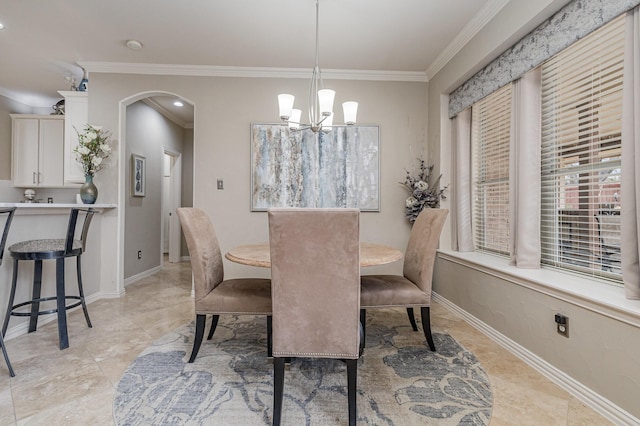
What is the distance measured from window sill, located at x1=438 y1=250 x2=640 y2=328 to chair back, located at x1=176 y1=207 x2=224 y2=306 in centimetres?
205

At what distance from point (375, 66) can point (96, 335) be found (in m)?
3.63

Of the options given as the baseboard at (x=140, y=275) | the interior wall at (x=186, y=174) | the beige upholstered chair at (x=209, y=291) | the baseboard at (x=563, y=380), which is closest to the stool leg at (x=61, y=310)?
the beige upholstered chair at (x=209, y=291)

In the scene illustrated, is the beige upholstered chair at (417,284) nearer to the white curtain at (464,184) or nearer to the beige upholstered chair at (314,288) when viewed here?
the beige upholstered chair at (314,288)

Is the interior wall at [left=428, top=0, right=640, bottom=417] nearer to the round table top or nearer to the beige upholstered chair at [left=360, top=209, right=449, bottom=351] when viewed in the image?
the beige upholstered chair at [left=360, top=209, right=449, bottom=351]

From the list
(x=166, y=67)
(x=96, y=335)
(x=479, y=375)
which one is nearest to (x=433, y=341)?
(x=479, y=375)

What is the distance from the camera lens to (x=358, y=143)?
352 centimetres

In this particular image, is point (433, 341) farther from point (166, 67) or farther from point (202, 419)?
point (166, 67)

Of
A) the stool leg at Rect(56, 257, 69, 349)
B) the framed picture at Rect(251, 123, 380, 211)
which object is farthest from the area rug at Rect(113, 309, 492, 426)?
the framed picture at Rect(251, 123, 380, 211)

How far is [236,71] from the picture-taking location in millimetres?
3475

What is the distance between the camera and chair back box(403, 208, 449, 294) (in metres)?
2.11

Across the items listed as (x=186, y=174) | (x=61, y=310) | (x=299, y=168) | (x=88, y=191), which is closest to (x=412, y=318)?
(x=299, y=168)

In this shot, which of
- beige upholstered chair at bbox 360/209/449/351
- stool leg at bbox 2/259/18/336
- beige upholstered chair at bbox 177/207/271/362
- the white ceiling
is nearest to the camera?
beige upholstered chair at bbox 177/207/271/362

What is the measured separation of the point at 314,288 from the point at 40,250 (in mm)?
2093

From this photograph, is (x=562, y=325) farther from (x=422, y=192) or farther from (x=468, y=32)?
(x=468, y=32)
